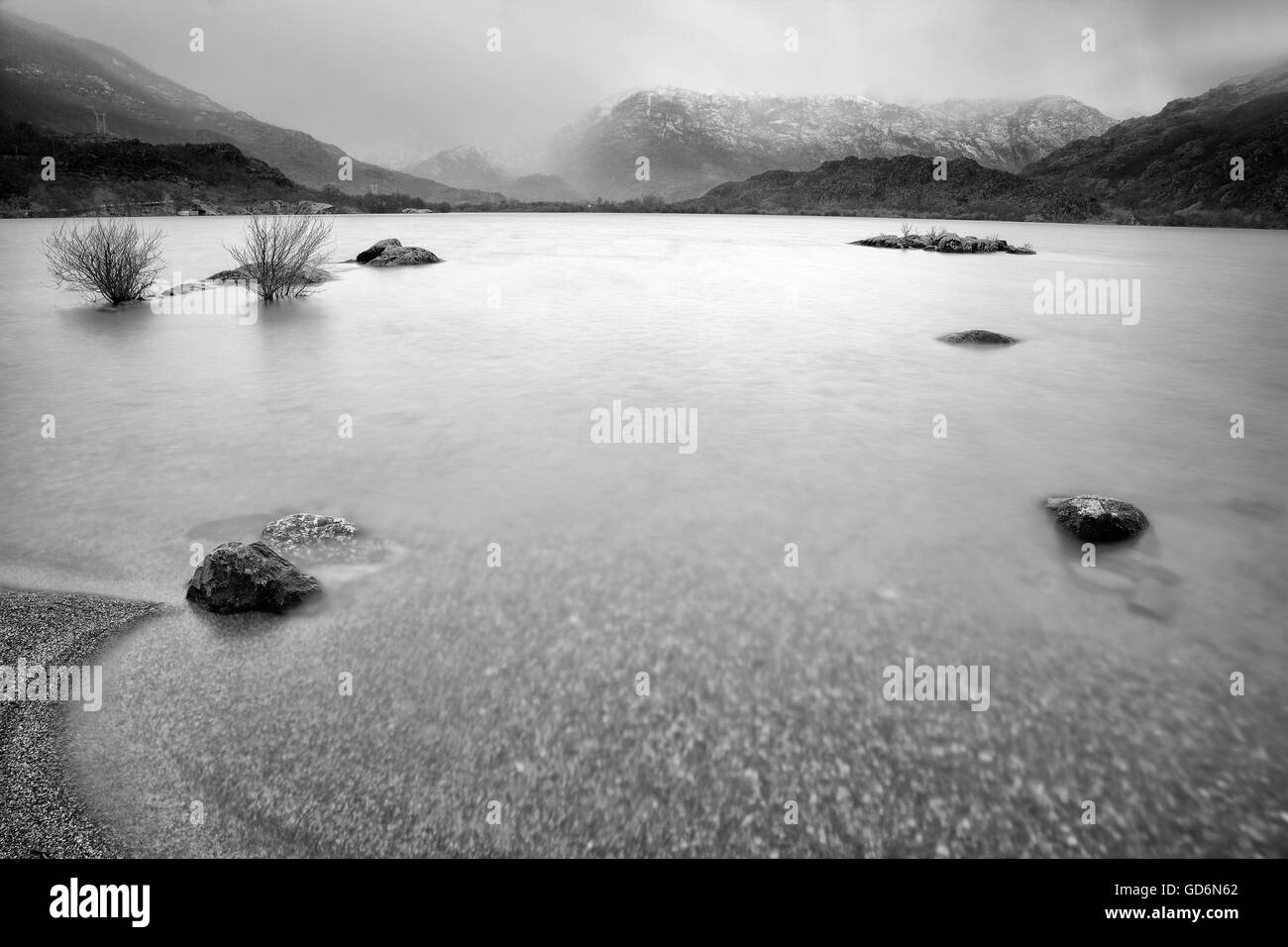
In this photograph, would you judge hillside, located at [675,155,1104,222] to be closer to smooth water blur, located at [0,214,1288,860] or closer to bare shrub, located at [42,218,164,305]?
smooth water blur, located at [0,214,1288,860]

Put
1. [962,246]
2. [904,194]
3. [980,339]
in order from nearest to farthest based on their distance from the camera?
[980,339], [962,246], [904,194]

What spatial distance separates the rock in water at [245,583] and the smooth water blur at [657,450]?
206mm

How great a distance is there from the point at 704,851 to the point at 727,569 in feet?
8.79

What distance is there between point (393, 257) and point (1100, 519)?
30329 millimetres

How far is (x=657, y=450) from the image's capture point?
329 inches

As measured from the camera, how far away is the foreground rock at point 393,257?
1193 inches

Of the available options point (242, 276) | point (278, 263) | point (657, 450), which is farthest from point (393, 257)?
point (657, 450)

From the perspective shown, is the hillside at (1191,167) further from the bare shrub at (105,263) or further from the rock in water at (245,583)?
the rock in water at (245,583)

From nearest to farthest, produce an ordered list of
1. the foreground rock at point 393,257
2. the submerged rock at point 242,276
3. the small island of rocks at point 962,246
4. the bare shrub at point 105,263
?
1. the bare shrub at point 105,263
2. the submerged rock at point 242,276
3. the foreground rock at point 393,257
4. the small island of rocks at point 962,246

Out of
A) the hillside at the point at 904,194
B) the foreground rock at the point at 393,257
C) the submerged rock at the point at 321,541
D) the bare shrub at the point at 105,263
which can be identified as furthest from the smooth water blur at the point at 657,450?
the hillside at the point at 904,194

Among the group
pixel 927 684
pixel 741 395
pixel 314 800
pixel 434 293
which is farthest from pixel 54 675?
pixel 434 293

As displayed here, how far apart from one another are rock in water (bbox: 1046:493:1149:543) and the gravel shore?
275 inches

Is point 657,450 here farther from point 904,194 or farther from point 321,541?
point 904,194
